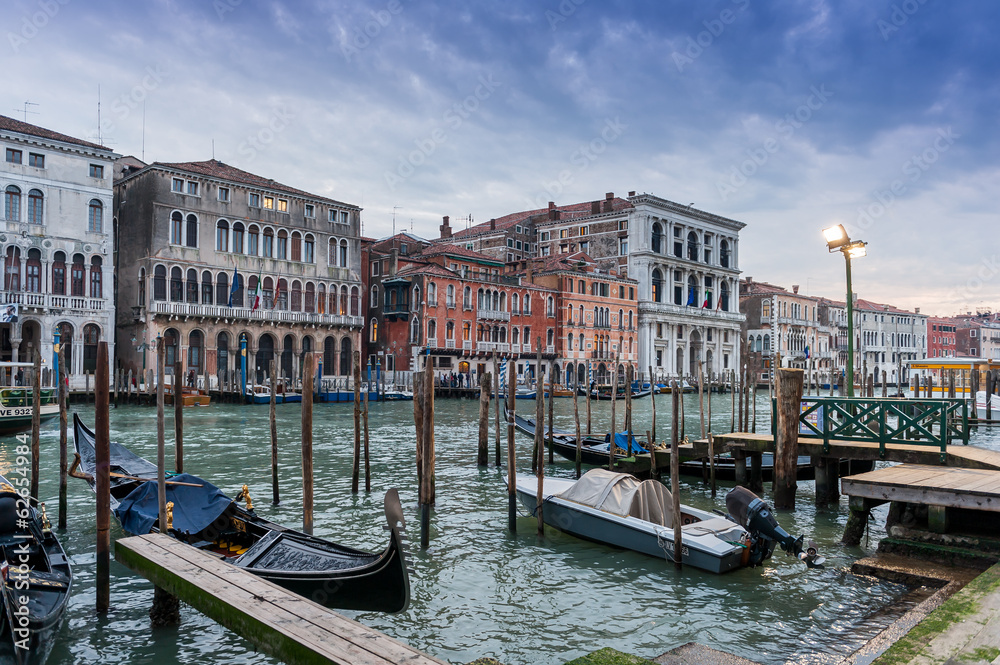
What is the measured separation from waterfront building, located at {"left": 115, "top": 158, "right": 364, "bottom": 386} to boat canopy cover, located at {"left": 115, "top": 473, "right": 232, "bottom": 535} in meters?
21.3

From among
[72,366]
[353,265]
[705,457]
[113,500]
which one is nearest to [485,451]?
[705,457]

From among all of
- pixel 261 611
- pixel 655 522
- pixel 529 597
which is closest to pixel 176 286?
pixel 655 522

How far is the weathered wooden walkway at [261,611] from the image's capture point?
3.27m

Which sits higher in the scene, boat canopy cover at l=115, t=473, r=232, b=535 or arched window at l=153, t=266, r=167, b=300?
arched window at l=153, t=266, r=167, b=300

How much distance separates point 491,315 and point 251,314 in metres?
12.4

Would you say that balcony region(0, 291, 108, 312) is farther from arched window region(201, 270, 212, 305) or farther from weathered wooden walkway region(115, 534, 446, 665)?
weathered wooden walkway region(115, 534, 446, 665)

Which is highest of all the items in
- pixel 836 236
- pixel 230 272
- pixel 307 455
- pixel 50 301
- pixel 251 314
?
pixel 230 272

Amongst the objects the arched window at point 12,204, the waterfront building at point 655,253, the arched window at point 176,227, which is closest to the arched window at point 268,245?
the arched window at point 176,227

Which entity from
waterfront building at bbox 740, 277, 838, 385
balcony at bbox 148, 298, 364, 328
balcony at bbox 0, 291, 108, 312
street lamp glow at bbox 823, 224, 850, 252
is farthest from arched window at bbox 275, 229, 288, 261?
waterfront building at bbox 740, 277, 838, 385

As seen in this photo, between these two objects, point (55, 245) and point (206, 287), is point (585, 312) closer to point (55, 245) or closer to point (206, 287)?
point (206, 287)

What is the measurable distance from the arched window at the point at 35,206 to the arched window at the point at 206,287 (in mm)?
6085

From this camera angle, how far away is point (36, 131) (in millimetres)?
26344

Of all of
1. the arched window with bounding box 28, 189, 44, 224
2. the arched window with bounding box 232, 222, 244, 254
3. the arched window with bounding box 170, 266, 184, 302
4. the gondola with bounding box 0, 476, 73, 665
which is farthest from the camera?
the arched window with bounding box 232, 222, 244, 254

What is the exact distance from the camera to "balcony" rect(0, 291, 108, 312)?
2539 centimetres
